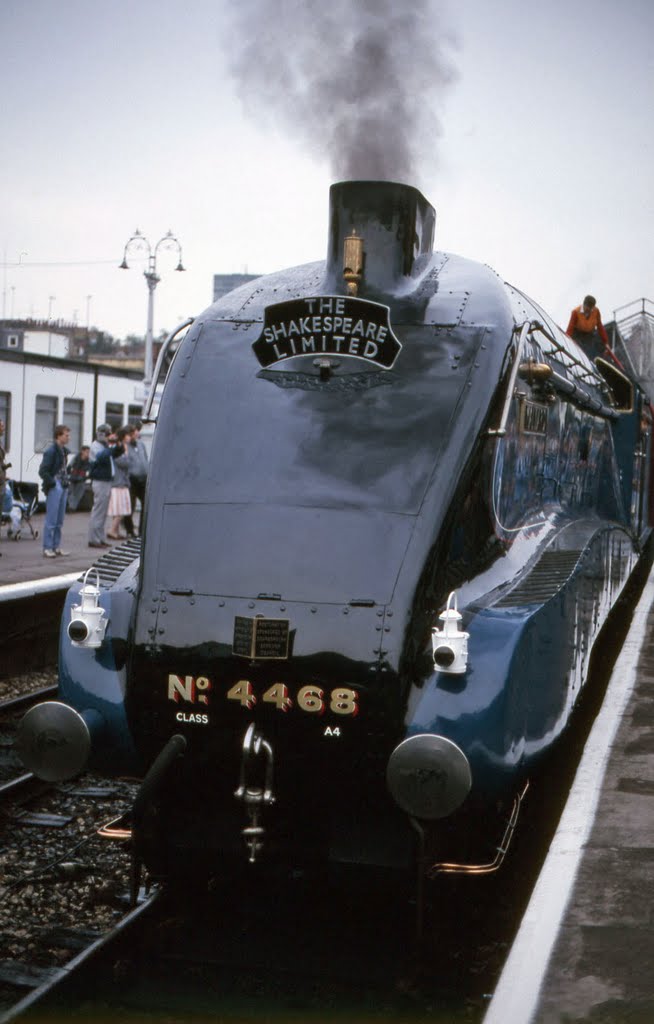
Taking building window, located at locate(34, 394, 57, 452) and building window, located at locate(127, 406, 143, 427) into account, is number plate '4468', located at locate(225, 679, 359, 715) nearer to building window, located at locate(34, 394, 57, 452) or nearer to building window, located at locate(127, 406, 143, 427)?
building window, located at locate(34, 394, 57, 452)

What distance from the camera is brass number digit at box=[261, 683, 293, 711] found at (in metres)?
5.00

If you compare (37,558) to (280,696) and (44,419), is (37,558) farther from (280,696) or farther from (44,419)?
(280,696)

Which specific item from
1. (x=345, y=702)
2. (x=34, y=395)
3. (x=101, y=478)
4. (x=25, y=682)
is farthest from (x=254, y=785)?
(x=34, y=395)

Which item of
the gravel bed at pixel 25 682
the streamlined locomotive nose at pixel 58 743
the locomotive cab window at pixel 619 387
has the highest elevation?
the locomotive cab window at pixel 619 387

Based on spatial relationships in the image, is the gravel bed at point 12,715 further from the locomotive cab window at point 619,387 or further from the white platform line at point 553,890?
the locomotive cab window at point 619,387

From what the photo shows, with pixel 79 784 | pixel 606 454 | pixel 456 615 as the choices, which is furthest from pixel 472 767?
pixel 606 454

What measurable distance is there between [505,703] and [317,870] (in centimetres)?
112

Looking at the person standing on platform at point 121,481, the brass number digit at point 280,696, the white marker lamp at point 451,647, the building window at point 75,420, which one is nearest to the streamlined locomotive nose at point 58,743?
the brass number digit at point 280,696

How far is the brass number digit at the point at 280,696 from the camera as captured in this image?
5004 mm

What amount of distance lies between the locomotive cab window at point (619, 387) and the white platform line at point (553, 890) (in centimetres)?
544

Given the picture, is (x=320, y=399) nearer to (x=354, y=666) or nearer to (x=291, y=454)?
(x=291, y=454)

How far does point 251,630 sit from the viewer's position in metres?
5.01

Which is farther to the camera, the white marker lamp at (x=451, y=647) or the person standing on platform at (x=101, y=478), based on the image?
the person standing on platform at (x=101, y=478)

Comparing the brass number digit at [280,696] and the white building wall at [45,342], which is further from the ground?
the white building wall at [45,342]
